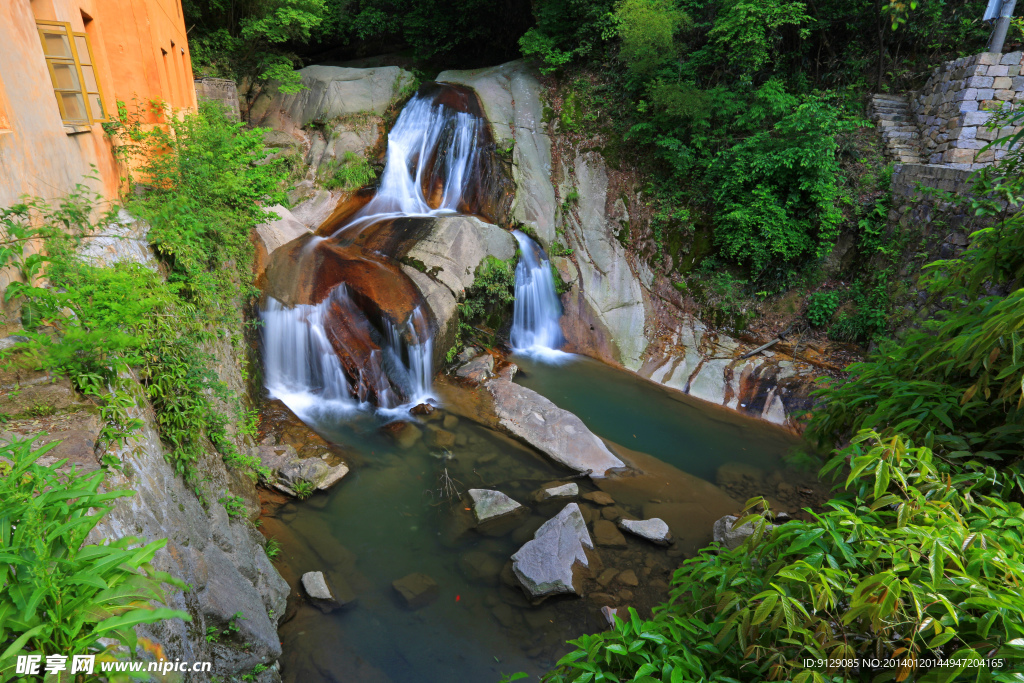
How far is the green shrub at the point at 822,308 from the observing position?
9.68 meters

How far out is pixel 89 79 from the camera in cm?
550

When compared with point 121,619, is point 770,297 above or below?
below

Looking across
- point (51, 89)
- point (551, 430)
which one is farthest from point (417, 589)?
point (51, 89)

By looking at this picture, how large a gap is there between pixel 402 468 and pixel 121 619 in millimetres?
5519

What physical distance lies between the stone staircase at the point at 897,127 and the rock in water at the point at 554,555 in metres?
9.75

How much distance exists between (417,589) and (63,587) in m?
4.14

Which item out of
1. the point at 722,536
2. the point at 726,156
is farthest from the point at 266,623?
the point at 726,156

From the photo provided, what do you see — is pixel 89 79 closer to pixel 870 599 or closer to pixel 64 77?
pixel 64 77

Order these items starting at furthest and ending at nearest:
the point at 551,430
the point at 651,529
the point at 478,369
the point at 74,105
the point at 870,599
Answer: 1. the point at 478,369
2. the point at 551,430
3. the point at 651,529
4. the point at 74,105
5. the point at 870,599

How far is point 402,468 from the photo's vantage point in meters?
7.06

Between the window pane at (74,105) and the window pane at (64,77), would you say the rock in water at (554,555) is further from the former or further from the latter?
the window pane at (64,77)

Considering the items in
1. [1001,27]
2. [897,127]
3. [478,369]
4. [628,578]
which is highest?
[1001,27]

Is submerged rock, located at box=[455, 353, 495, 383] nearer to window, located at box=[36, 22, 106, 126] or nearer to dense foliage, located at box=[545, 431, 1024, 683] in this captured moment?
window, located at box=[36, 22, 106, 126]

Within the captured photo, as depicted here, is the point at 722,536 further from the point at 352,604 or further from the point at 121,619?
the point at 121,619
